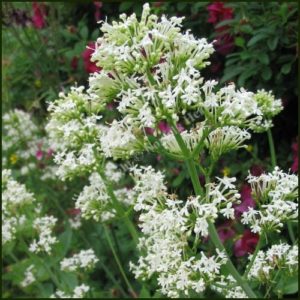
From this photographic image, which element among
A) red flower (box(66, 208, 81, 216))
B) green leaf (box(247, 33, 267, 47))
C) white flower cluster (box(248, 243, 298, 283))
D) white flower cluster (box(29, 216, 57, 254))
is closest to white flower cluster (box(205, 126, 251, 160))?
white flower cluster (box(248, 243, 298, 283))

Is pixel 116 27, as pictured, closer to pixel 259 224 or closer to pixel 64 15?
pixel 259 224

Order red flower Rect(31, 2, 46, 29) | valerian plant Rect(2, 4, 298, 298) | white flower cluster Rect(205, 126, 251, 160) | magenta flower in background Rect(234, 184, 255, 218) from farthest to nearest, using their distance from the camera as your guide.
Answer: red flower Rect(31, 2, 46, 29), magenta flower in background Rect(234, 184, 255, 218), white flower cluster Rect(205, 126, 251, 160), valerian plant Rect(2, 4, 298, 298)

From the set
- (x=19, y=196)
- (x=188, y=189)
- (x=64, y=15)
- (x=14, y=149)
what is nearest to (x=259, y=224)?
(x=19, y=196)

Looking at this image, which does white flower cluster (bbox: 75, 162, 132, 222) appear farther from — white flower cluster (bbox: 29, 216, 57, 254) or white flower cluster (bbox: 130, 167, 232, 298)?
white flower cluster (bbox: 29, 216, 57, 254)

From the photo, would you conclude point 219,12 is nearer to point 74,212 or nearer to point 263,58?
point 263,58

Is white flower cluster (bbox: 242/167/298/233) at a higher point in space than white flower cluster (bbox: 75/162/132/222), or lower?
lower

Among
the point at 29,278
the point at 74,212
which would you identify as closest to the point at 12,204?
the point at 29,278

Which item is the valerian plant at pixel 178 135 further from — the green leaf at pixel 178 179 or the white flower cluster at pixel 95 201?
the green leaf at pixel 178 179
